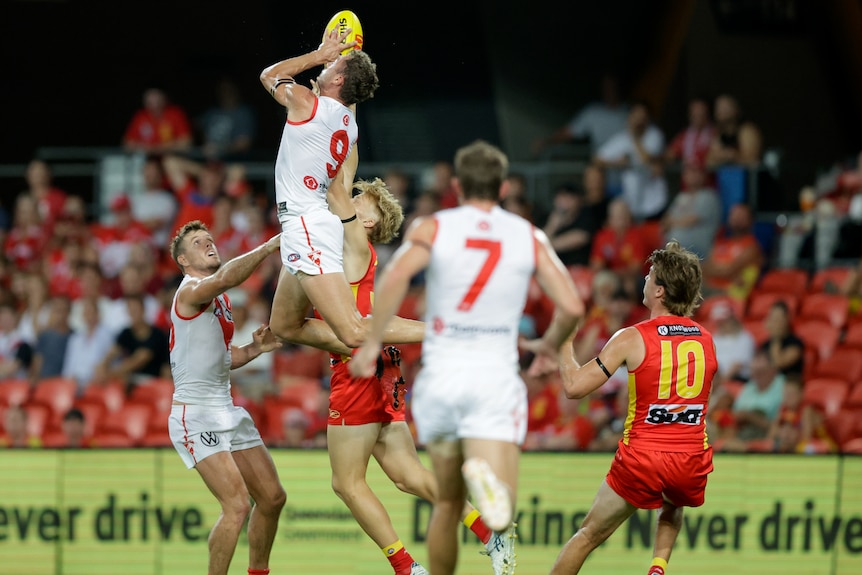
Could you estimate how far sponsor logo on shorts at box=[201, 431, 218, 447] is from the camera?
7.34 m

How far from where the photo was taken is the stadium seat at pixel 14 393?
40.1 ft

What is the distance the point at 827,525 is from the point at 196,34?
10887mm

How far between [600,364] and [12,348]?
27.1 ft

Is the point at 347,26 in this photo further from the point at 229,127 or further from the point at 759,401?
the point at 229,127

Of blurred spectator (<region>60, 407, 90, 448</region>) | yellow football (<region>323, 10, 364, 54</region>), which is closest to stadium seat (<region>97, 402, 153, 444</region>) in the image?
blurred spectator (<region>60, 407, 90, 448</region>)

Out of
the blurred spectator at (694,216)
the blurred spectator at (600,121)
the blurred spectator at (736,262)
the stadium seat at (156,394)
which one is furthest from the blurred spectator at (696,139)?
the stadium seat at (156,394)

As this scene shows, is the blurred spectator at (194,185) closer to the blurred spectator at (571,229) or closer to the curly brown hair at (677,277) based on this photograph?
the blurred spectator at (571,229)

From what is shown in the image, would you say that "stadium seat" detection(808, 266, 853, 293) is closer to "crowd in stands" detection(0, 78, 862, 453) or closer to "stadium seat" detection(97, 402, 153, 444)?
"crowd in stands" detection(0, 78, 862, 453)

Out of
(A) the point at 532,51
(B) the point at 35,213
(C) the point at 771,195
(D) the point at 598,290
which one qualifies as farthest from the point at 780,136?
(B) the point at 35,213

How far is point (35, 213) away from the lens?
47.9ft

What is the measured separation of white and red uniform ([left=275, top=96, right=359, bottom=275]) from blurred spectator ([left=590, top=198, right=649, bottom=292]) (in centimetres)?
597

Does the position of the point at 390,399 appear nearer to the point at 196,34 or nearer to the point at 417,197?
the point at 417,197

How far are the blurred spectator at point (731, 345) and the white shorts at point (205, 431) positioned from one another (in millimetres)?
5363

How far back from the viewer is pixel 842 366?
1141 cm
